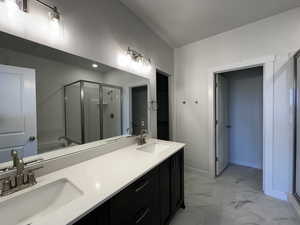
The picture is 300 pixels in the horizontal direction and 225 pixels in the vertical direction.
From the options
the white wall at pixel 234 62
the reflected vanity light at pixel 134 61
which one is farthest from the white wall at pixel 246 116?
the reflected vanity light at pixel 134 61

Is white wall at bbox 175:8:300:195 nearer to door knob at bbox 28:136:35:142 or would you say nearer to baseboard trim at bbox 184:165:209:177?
baseboard trim at bbox 184:165:209:177

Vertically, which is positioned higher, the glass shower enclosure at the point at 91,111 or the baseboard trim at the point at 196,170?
the glass shower enclosure at the point at 91,111

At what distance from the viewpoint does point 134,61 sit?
1967 mm

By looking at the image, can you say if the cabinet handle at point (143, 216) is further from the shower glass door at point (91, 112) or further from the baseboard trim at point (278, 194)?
the baseboard trim at point (278, 194)

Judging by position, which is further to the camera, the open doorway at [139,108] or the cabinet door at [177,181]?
the open doorway at [139,108]

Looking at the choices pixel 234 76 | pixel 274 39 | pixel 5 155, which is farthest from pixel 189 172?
pixel 5 155

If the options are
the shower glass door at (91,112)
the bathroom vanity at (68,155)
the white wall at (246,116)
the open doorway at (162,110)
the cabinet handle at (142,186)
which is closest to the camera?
the bathroom vanity at (68,155)

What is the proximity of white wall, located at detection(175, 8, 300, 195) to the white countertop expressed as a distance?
153cm

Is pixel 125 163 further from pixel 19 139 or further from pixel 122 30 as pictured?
pixel 122 30

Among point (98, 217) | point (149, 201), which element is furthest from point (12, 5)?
point (149, 201)

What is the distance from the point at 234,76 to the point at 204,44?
1156mm

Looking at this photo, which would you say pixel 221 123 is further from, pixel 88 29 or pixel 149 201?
pixel 88 29

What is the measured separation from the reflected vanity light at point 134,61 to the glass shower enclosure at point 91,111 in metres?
0.35

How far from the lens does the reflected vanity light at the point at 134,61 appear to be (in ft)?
5.99
